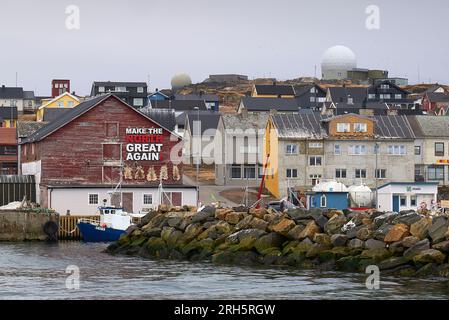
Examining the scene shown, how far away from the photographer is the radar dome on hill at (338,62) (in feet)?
627

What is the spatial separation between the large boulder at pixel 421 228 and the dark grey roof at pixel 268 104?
92698 millimetres

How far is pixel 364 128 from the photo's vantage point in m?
92.9

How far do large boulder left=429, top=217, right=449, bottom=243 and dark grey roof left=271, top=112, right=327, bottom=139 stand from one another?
4359cm

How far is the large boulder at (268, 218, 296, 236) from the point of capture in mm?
51562

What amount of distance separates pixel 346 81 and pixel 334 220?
142 meters

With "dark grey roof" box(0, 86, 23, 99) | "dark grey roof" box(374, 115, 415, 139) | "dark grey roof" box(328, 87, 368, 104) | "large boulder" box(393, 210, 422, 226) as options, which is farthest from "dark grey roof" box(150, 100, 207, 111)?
"large boulder" box(393, 210, 422, 226)

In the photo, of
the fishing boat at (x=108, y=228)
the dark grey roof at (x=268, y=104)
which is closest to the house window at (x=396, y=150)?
the fishing boat at (x=108, y=228)

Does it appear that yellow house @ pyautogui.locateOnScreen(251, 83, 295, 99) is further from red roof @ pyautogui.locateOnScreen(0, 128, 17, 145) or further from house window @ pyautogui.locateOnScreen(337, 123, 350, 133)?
house window @ pyautogui.locateOnScreen(337, 123, 350, 133)

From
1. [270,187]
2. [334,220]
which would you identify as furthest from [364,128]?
[334,220]

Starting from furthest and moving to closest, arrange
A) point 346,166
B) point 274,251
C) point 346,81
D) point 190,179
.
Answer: point 346,81 → point 190,179 → point 346,166 → point 274,251

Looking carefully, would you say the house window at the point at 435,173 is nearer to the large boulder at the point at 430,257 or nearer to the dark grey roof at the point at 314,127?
the dark grey roof at the point at 314,127

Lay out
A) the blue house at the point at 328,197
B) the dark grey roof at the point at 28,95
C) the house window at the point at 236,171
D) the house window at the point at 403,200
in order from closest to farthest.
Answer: the house window at the point at 403,200 → the blue house at the point at 328,197 → the house window at the point at 236,171 → the dark grey roof at the point at 28,95
